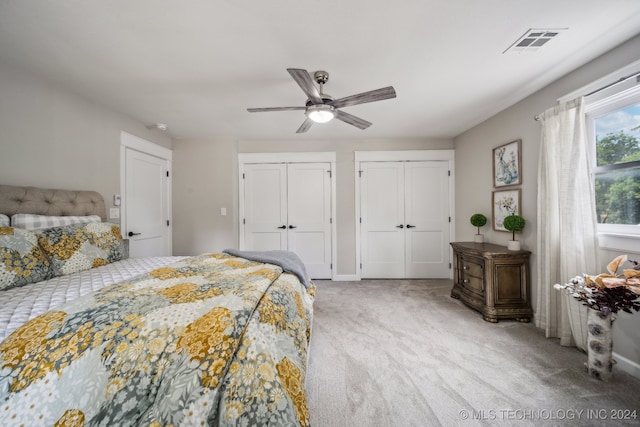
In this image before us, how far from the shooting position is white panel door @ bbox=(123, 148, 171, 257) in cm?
279

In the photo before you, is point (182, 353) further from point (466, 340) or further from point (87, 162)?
point (87, 162)

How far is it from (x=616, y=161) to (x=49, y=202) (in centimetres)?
457

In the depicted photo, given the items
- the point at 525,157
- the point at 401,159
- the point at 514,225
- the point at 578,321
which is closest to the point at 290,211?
the point at 401,159

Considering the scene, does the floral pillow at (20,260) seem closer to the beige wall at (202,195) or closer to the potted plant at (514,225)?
the beige wall at (202,195)

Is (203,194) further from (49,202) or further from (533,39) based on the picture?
(533,39)

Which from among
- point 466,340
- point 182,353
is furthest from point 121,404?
point 466,340

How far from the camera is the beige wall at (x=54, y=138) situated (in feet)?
5.77

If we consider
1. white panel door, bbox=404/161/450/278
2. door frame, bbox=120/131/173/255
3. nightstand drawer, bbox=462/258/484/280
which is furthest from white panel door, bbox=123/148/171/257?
nightstand drawer, bbox=462/258/484/280

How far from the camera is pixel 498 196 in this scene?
9.03ft

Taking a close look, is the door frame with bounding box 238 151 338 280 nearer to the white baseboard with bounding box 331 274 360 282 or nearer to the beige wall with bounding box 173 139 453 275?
the white baseboard with bounding box 331 274 360 282

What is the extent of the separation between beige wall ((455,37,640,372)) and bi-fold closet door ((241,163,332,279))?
6.93 feet

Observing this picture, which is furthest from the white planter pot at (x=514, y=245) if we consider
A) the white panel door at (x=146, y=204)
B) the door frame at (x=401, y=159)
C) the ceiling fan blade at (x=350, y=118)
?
the white panel door at (x=146, y=204)

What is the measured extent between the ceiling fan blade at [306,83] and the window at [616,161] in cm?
216

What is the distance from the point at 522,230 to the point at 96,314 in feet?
11.3
